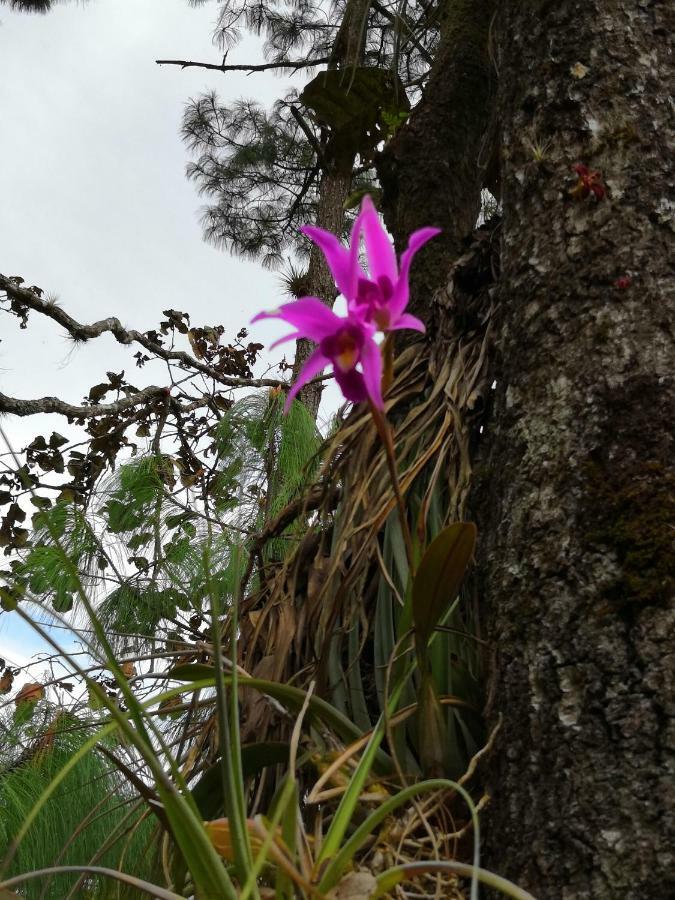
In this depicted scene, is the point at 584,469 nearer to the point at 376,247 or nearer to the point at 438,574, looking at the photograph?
the point at 438,574

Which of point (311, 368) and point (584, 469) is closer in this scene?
point (311, 368)

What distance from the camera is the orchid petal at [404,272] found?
499 mm

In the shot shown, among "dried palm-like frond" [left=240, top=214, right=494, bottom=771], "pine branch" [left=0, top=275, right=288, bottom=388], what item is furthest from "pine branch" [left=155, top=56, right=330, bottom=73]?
"dried palm-like frond" [left=240, top=214, right=494, bottom=771]

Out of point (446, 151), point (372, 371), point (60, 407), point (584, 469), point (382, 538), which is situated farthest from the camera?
point (60, 407)

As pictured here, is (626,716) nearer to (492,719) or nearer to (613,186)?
(492,719)

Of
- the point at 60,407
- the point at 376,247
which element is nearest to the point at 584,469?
the point at 376,247

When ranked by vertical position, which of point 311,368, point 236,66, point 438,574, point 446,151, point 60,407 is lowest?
point 438,574

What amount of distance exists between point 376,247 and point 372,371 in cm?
8

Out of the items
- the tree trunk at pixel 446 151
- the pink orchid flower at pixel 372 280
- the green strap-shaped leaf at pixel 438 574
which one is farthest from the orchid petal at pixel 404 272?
the tree trunk at pixel 446 151

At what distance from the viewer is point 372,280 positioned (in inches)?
20.6

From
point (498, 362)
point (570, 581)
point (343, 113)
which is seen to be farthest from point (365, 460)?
point (343, 113)

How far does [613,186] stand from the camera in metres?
0.73

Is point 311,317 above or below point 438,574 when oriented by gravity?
above

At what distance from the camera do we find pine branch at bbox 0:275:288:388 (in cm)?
254
